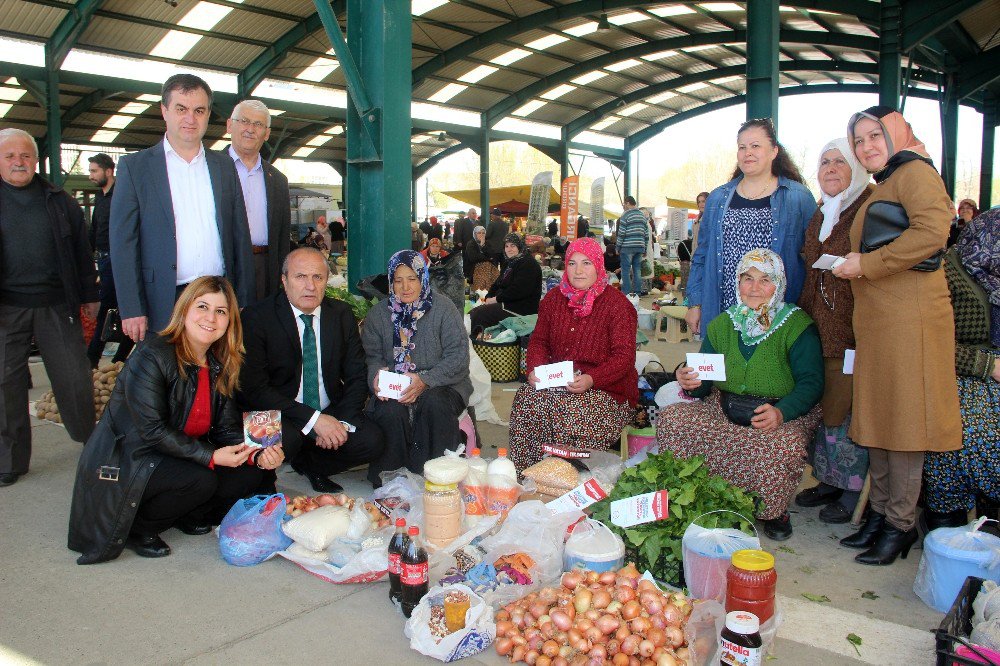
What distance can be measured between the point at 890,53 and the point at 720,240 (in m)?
10.3

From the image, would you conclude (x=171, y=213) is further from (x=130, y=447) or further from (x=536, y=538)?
(x=536, y=538)

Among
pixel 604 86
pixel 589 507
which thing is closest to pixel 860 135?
pixel 589 507

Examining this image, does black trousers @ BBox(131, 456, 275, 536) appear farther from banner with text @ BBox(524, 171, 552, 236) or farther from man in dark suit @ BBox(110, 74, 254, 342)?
banner with text @ BBox(524, 171, 552, 236)

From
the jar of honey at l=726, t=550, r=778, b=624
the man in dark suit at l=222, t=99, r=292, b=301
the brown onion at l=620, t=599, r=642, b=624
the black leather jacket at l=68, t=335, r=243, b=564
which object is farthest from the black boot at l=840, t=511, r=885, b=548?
the man in dark suit at l=222, t=99, r=292, b=301

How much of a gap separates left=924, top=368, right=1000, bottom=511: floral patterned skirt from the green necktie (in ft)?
9.32

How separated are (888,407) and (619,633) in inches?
60.0

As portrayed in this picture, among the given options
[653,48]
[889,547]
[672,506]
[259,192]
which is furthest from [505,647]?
[653,48]

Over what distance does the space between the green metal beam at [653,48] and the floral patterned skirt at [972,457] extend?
1609 centimetres

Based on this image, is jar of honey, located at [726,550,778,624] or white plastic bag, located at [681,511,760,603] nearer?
jar of honey, located at [726,550,778,624]

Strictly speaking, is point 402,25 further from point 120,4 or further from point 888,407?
point 120,4

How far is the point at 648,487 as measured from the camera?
2980 millimetres

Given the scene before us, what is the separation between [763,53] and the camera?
853cm

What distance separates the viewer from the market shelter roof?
14141 millimetres

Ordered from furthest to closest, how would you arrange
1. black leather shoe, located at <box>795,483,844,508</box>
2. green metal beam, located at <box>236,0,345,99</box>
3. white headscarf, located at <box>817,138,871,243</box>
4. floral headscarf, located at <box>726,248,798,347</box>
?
1. green metal beam, located at <box>236,0,345,99</box>
2. black leather shoe, located at <box>795,483,844,508</box>
3. white headscarf, located at <box>817,138,871,243</box>
4. floral headscarf, located at <box>726,248,798,347</box>
